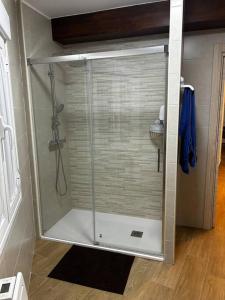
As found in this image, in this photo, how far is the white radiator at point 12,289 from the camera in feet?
3.16

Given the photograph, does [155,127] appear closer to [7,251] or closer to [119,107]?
[119,107]

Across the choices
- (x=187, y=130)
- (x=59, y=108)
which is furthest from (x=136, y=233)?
(x=59, y=108)

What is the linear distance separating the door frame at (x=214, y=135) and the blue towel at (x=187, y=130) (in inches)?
14.3

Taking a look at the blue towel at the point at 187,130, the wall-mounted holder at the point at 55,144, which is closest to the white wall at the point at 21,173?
the wall-mounted holder at the point at 55,144

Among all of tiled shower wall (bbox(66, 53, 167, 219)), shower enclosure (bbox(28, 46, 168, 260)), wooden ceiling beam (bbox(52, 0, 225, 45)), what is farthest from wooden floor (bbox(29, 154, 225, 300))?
wooden ceiling beam (bbox(52, 0, 225, 45))

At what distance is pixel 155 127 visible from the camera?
100 inches

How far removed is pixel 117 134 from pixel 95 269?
5.03 feet

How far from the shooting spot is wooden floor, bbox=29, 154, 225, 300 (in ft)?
6.11

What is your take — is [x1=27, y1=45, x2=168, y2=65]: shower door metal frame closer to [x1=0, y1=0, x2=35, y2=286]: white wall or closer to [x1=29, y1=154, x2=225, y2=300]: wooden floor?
[x1=0, y1=0, x2=35, y2=286]: white wall

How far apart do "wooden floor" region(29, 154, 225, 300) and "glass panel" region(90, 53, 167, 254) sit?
290 mm

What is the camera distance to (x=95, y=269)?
2.16 metres

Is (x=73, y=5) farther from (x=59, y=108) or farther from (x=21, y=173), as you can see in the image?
(x=21, y=173)

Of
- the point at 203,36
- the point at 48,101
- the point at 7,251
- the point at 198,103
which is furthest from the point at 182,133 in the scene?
the point at 7,251

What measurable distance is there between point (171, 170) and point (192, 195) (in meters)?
0.92
